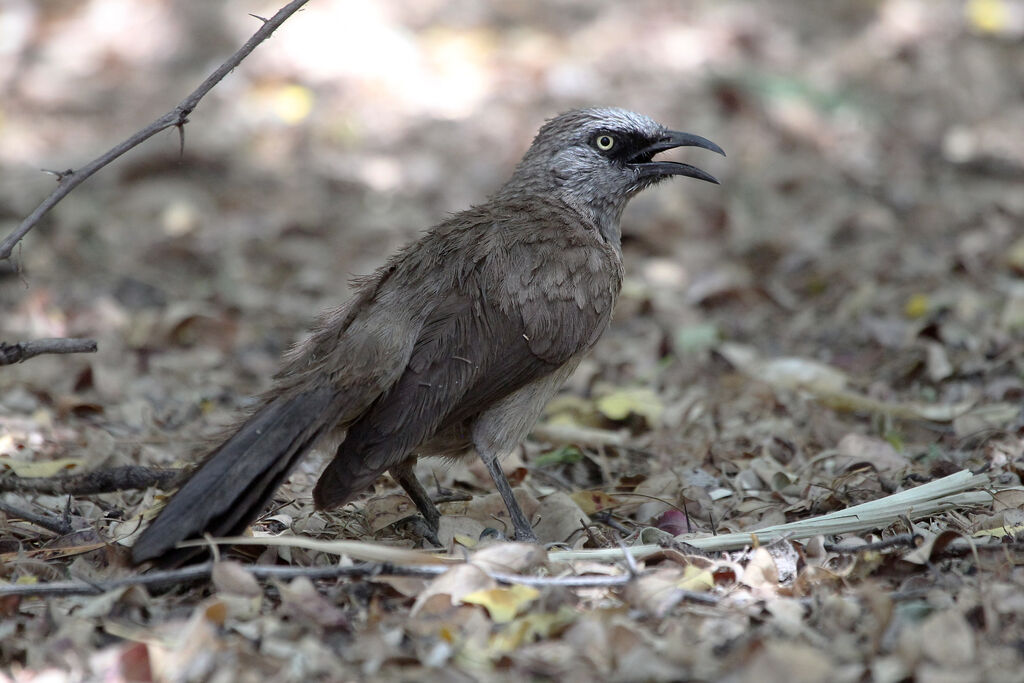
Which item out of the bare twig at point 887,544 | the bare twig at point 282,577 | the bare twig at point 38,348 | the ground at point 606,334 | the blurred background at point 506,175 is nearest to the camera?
the ground at point 606,334

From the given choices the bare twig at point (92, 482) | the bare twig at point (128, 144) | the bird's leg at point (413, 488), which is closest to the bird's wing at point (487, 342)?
the bird's leg at point (413, 488)

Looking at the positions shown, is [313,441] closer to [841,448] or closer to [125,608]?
[125,608]

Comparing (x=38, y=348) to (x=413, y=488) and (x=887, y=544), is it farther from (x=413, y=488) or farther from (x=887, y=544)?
(x=887, y=544)

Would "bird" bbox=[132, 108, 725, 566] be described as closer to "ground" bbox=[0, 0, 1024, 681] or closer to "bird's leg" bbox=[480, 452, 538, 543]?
"bird's leg" bbox=[480, 452, 538, 543]

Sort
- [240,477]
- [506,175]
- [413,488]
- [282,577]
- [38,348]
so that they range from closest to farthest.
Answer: [282,577] < [240,477] < [38,348] < [413,488] < [506,175]

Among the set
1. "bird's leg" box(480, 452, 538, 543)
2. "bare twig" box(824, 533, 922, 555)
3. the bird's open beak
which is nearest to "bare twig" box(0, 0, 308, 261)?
"bird's leg" box(480, 452, 538, 543)

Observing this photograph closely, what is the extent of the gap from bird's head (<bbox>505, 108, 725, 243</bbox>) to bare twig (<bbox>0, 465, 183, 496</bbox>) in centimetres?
223

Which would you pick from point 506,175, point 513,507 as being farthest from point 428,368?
point 506,175

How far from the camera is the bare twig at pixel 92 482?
4160 mm

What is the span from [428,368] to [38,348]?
55.3 inches

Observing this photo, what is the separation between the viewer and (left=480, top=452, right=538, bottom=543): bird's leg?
13.6 ft

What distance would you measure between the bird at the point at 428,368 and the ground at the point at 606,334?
0.25m

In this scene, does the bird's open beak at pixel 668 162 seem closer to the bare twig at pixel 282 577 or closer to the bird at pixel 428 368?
the bird at pixel 428 368

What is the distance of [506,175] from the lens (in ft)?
30.5
